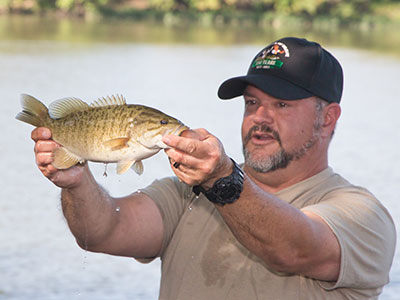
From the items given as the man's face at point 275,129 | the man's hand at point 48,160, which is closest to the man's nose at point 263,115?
the man's face at point 275,129

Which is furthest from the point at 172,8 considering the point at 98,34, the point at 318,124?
the point at 318,124

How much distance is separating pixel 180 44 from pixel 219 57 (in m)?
6.12

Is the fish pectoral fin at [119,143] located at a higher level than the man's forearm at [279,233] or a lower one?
higher

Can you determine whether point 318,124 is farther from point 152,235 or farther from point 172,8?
point 172,8

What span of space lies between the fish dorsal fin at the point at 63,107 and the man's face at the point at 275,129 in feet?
3.58

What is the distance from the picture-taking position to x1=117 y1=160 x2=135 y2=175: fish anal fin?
8.71 ft

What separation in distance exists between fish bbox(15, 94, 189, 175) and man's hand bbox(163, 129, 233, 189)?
0.16ft

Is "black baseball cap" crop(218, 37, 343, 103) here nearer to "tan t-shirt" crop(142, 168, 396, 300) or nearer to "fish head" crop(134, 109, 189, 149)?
"tan t-shirt" crop(142, 168, 396, 300)

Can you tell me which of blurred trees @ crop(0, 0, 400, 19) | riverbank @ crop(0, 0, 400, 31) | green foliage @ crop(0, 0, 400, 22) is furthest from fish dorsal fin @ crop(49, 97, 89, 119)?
blurred trees @ crop(0, 0, 400, 19)

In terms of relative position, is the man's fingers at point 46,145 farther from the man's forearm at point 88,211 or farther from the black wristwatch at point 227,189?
the black wristwatch at point 227,189

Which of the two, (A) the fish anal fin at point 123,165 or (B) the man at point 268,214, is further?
(B) the man at point 268,214

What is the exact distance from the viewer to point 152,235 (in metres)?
3.77

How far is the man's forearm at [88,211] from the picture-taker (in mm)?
3453

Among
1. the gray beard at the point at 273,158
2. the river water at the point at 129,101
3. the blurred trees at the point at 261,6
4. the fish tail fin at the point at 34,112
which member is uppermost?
the fish tail fin at the point at 34,112
